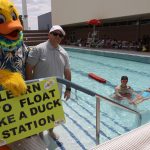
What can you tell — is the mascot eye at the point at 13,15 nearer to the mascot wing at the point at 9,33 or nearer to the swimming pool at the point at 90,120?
the mascot wing at the point at 9,33

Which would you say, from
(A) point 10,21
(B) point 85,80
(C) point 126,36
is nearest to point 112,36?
(C) point 126,36

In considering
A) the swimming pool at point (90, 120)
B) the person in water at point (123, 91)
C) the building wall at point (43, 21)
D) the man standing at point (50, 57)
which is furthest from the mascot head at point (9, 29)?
the building wall at point (43, 21)

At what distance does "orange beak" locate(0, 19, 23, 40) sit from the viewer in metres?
2.00

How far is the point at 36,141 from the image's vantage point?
2.09 m

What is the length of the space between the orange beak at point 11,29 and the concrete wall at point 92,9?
40.8ft

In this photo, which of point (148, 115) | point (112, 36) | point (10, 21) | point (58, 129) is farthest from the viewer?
point (112, 36)

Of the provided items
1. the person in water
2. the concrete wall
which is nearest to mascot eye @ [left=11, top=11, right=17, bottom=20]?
the person in water

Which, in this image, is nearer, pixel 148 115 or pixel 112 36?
pixel 148 115

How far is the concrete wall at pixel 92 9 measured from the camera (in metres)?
14.5

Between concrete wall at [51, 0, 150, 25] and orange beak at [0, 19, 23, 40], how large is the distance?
40.8ft

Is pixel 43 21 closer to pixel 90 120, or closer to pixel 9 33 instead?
pixel 90 120

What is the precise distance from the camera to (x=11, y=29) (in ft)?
6.57

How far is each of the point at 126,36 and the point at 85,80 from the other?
39.2ft

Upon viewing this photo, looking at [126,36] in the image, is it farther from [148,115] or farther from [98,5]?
[148,115]
